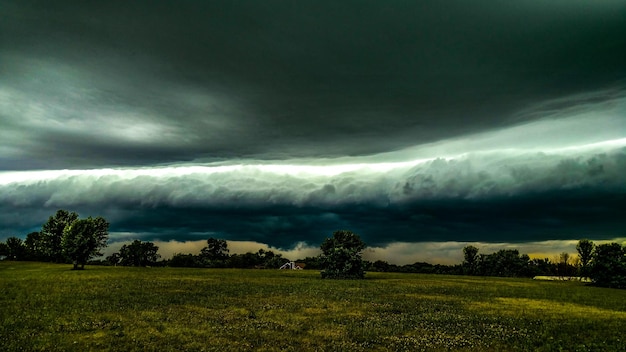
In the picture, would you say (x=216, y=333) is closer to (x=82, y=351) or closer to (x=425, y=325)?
(x=82, y=351)

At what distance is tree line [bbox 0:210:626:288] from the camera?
7894 cm

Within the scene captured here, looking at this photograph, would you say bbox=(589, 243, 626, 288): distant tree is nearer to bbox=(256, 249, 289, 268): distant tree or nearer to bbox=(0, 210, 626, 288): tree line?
bbox=(0, 210, 626, 288): tree line

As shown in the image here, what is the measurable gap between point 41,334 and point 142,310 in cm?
895

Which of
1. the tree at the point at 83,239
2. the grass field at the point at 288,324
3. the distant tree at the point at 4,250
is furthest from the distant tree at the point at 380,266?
the distant tree at the point at 4,250

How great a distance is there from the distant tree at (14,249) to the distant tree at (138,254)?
48.3m

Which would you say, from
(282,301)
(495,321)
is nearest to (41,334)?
(282,301)

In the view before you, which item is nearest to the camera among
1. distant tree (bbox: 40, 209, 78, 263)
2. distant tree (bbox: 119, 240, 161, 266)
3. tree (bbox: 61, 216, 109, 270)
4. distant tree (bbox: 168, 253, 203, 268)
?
tree (bbox: 61, 216, 109, 270)

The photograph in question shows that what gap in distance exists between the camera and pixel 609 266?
80.4 m

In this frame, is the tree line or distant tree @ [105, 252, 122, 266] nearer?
the tree line

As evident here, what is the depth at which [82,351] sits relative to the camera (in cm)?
1970

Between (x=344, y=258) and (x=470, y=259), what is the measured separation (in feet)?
340

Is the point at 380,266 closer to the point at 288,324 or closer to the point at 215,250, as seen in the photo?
the point at 215,250

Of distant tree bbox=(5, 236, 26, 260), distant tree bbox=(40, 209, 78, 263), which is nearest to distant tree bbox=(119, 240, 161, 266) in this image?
distant tree bbox=(40, 209, 78, 263)

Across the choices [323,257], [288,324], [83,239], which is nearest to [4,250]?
[83,239]
